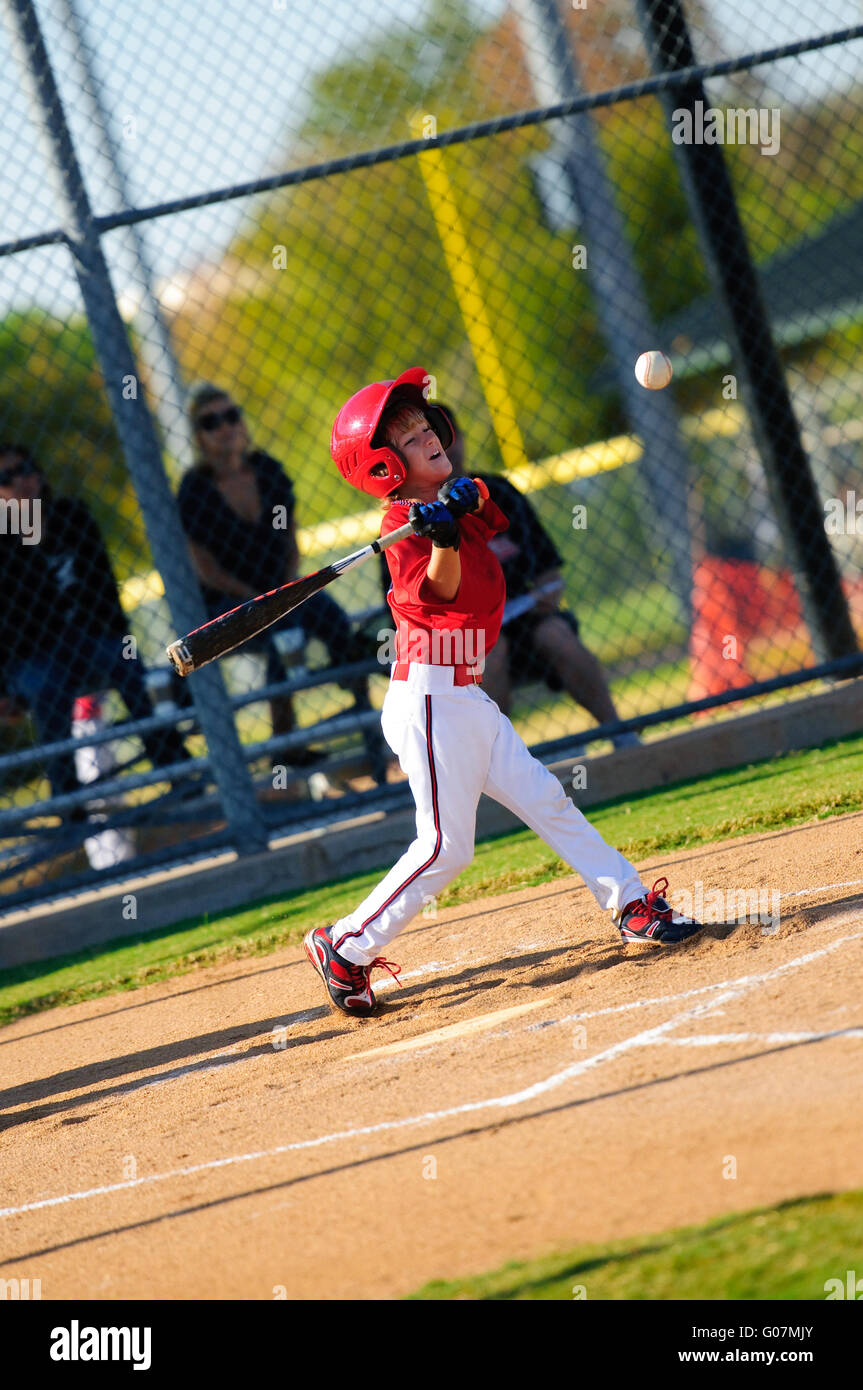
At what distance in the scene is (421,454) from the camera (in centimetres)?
394

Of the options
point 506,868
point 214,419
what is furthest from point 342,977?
point 214,419

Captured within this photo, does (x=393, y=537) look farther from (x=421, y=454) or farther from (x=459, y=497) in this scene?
(x=421, y=454)

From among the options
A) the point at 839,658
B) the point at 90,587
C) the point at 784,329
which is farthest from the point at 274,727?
the point at 784,329

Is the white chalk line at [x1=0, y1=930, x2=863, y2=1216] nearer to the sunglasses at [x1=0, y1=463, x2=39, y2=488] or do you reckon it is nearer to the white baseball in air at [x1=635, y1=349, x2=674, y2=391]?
the white baseball in air at [x1=635, y1=349, x2=674, y2=391]

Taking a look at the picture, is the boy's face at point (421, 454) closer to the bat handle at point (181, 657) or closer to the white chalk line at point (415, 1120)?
the bat handle at point (181, 657)

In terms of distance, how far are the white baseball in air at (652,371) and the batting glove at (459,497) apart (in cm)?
156

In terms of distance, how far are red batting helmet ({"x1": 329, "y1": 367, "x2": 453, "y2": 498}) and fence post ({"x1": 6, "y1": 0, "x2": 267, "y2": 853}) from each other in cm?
242

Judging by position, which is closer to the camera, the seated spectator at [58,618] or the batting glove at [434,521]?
the batting glove at [434,521]

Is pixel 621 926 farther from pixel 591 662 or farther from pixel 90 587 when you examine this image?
pixel 90 587

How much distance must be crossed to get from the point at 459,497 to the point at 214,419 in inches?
140

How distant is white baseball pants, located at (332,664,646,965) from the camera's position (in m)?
3.93

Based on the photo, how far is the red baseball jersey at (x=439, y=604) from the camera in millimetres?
3895

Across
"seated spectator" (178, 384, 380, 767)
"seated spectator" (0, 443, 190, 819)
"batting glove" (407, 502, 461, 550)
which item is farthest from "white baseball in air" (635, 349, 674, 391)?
"seated spectator" (0, 443, 190, 819)

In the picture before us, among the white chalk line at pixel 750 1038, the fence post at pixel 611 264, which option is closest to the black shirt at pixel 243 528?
the fence post at pixel 611 264
